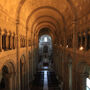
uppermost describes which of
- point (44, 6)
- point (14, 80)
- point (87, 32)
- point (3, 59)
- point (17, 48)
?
point (44, 6)

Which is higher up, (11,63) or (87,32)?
(87,32)

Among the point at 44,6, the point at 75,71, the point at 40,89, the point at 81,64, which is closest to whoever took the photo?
the point at 81,64

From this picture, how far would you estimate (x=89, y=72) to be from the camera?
27.1 feet

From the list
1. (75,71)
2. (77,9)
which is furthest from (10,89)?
(77,9)

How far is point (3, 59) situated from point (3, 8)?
3.27m

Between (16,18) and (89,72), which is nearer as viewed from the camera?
(89,72)

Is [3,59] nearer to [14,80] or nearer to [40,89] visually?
[14,80]

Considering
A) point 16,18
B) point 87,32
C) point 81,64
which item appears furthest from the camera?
point 16,18

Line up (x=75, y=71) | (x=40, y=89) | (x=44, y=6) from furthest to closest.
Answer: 1. (x=40, y=89)
2. (x=44, y=6)
3. (x=75, y=71)

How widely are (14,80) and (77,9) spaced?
783 centimetres

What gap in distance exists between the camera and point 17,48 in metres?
9.57

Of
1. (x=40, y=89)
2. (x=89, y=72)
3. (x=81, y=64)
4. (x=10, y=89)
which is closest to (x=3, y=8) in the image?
(x=10, y=89)

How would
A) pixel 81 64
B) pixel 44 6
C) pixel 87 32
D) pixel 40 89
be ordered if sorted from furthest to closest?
pixel 40 89 → pixel 44 6 → pixel 81 64 → pixel 87 32

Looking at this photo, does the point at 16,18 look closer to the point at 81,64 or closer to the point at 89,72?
the point at 81,64
